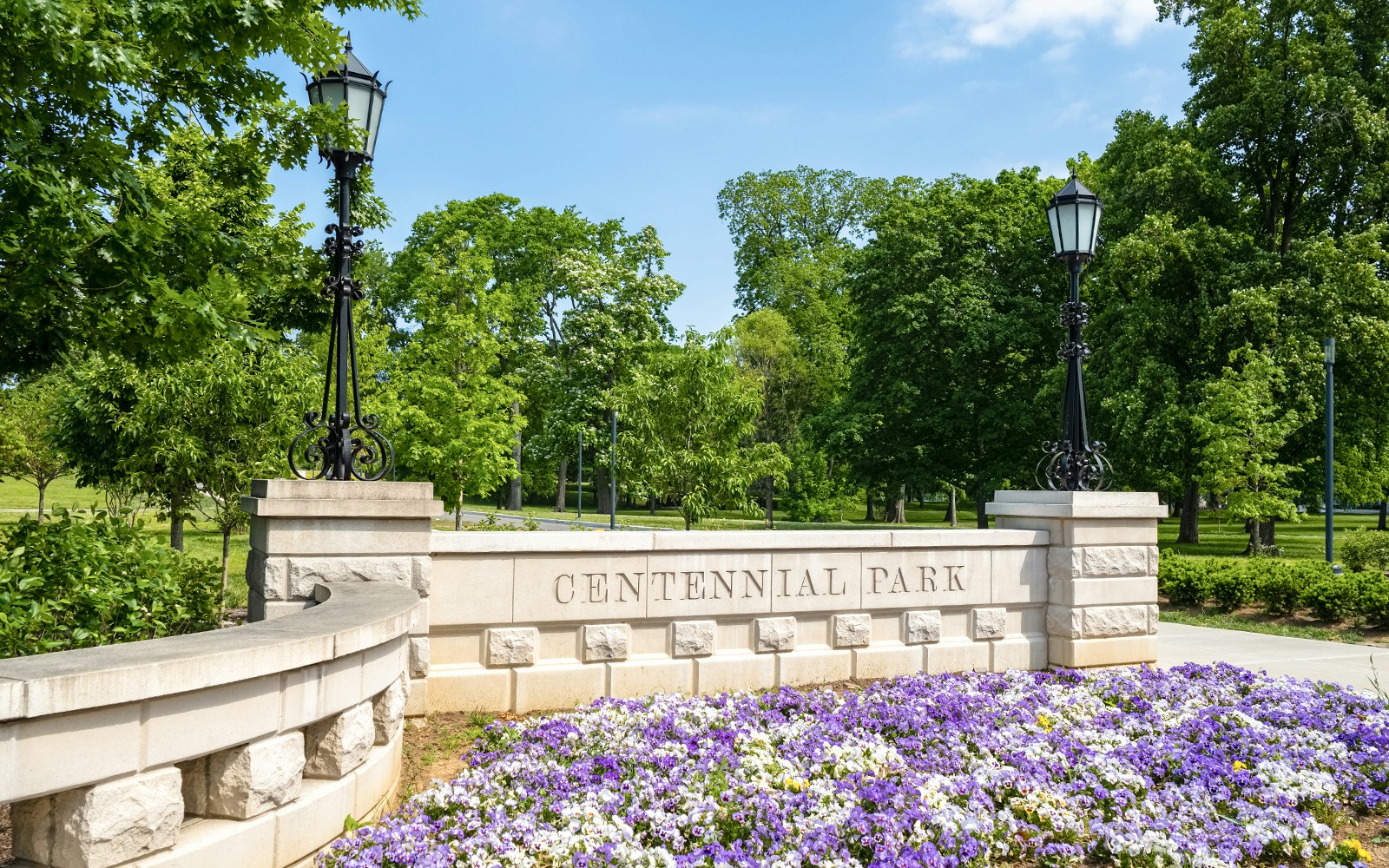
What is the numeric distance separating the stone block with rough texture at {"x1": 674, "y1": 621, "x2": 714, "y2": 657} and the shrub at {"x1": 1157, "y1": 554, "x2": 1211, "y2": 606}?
10.2 m

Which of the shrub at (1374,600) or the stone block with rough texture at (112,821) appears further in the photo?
the shrub at (1374,600)

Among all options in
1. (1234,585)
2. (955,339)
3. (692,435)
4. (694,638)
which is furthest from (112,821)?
(955,339)

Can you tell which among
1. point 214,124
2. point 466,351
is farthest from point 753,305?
point 214,124

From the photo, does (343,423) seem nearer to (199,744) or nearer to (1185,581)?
(199,744)

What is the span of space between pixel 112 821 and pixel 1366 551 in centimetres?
2021

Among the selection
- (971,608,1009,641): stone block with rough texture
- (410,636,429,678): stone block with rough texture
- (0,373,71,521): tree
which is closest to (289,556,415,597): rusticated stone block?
(410,636,429,678): stone block with rough texture

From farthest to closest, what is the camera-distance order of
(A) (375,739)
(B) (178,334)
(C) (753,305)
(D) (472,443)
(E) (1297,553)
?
(C) (753,305) < (E) (1297,553) < (D) (472,443) < (B) (178,334) < (A) (375,739)

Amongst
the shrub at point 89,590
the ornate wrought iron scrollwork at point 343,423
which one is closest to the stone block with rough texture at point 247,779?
the shrub at point 89,590

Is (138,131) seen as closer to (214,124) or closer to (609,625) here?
(214,124)

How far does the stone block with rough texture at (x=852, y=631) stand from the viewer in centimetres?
814

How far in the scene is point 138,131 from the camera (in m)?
7.07

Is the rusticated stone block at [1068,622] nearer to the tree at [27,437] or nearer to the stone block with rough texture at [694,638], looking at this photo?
the stone block with rough texture at [694,638]

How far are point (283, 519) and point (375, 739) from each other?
184cm

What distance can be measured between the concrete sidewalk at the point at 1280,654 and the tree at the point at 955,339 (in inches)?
652
